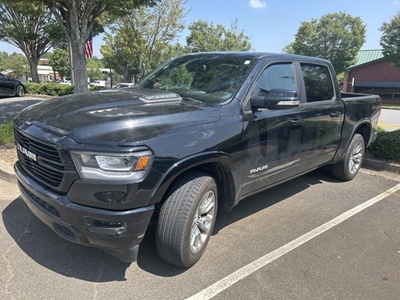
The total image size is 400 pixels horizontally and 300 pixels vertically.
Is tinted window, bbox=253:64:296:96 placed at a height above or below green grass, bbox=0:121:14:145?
above

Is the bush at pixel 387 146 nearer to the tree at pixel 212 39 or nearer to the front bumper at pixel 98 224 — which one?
the front bumper at pixel 98 224

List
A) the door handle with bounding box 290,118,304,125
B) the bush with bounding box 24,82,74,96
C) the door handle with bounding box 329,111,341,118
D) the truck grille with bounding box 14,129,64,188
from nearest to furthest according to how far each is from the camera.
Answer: the truck grille with bounding box 14,129,64,188 → the door handle with bounding box 290,118,304,125 → the door handle with bounding box 329,111,341,118 → the bush with bounding box 24,82,74,96

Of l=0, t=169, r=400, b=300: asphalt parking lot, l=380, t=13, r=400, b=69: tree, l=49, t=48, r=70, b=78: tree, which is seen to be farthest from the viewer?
l=49, t=48, r=70, b=78: tree

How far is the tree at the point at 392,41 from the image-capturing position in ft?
101

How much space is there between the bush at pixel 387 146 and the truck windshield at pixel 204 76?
3993 mm

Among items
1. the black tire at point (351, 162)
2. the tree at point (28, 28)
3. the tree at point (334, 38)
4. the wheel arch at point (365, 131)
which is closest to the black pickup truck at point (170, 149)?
the black tire at point (351, 162)

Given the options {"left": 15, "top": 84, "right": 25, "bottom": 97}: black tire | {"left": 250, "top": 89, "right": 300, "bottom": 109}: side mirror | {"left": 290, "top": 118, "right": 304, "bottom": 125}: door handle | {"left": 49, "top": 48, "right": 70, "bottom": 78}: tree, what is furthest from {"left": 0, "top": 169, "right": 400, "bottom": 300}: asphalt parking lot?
{"left": 49, "top": 48, "right": 70, "bottom": 78}: tree

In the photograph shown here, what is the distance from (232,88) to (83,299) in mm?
2248

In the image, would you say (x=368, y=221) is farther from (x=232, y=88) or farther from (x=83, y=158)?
(x=83, y=158)

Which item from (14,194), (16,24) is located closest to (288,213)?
(14,194)

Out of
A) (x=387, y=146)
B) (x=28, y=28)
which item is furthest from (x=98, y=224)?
(x=28, y=28)

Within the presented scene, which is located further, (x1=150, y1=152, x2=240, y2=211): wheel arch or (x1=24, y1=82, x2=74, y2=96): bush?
(x1=24, y1=82, x2=74, y2=96): bush

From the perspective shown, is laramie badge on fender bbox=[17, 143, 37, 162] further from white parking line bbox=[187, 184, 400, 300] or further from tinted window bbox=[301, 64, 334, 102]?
tinted window bbox=[301, 64, 334, 102]

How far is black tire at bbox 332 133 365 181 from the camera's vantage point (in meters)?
5.22
